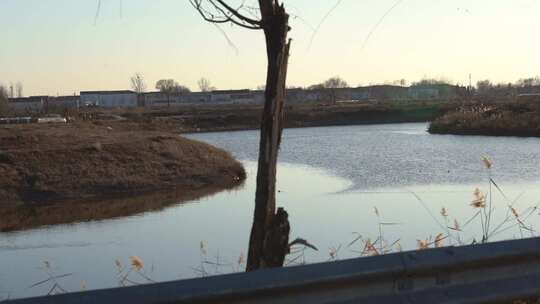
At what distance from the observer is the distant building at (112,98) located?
542ft

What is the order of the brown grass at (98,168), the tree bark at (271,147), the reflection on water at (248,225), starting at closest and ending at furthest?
the tree bark at (271,147) → the reflection on water at (248,225) → the brown grass at (98,168)

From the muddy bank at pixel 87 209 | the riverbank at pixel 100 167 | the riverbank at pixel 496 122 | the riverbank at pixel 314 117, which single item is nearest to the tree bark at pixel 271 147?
the muddy bank at pixel 87 209

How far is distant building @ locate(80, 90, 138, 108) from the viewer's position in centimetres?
16519

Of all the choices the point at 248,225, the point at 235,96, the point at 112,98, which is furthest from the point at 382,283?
the point at 112,98

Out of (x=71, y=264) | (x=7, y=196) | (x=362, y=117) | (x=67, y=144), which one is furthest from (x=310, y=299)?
(x=362, y=117)

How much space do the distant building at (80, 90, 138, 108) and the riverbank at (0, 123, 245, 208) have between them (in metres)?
134

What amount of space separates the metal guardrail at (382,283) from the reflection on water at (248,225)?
6.03 metres

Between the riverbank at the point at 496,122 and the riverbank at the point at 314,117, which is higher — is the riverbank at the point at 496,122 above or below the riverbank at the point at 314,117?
above

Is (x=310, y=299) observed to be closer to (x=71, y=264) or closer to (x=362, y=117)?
(x=71, y=264)

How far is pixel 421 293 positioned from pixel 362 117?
88.2 m

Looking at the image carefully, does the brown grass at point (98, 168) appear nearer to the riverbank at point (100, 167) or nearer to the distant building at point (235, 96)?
the riverbank at point (100, 167)

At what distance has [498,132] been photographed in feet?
176

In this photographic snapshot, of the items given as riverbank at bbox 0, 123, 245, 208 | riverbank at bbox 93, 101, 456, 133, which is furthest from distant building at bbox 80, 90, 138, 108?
riverbank at bbox 0, 123, 245, 208

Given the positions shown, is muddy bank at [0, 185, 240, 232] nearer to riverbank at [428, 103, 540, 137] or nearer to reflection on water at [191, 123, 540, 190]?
reflection on water at [191, 123, 540, 190]
